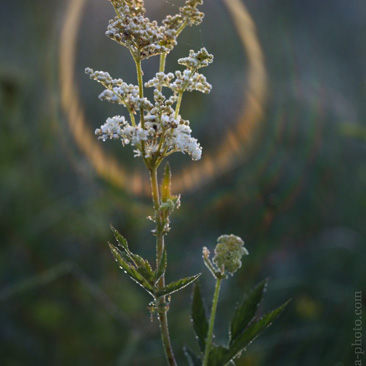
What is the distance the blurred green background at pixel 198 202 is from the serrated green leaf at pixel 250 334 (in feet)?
3.70

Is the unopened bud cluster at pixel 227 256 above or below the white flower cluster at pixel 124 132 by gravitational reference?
below

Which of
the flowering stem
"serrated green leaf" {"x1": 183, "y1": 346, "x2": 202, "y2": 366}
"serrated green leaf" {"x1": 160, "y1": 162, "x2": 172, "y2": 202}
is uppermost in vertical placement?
"serrated green leaf" {"x1": 160, "y1": 162, "x2": 172, "y2": 202}

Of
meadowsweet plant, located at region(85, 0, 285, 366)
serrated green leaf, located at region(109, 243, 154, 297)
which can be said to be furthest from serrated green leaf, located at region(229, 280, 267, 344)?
serrated green leaf, located at region(109, 243, 154, 297)

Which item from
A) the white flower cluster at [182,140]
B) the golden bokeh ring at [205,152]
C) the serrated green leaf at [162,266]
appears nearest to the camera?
the serrated green leaf at [162,266]

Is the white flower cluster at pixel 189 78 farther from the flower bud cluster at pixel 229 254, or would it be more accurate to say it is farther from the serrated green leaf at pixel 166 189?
the flower bud cluster at pixel 229 254

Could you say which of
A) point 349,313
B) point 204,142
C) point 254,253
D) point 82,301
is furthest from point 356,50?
point 82,301

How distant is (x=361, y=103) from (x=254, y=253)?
1.91m

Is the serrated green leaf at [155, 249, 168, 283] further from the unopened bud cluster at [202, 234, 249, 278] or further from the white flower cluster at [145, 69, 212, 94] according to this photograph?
the white flower cluster at [145, 69, 212, 94]

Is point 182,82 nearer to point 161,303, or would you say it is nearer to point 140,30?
point 140,30

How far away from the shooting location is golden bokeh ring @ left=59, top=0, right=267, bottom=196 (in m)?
4.05

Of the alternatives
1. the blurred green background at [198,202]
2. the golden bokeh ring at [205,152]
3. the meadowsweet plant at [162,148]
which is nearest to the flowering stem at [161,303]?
the meadowsweet plant at [162,148]

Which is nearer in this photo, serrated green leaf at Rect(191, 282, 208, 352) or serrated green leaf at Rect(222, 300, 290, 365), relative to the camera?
serrated green leaf at Rect(222, 300, 290, 365)

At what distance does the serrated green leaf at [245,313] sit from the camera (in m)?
1.11

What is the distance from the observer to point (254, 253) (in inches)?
118
